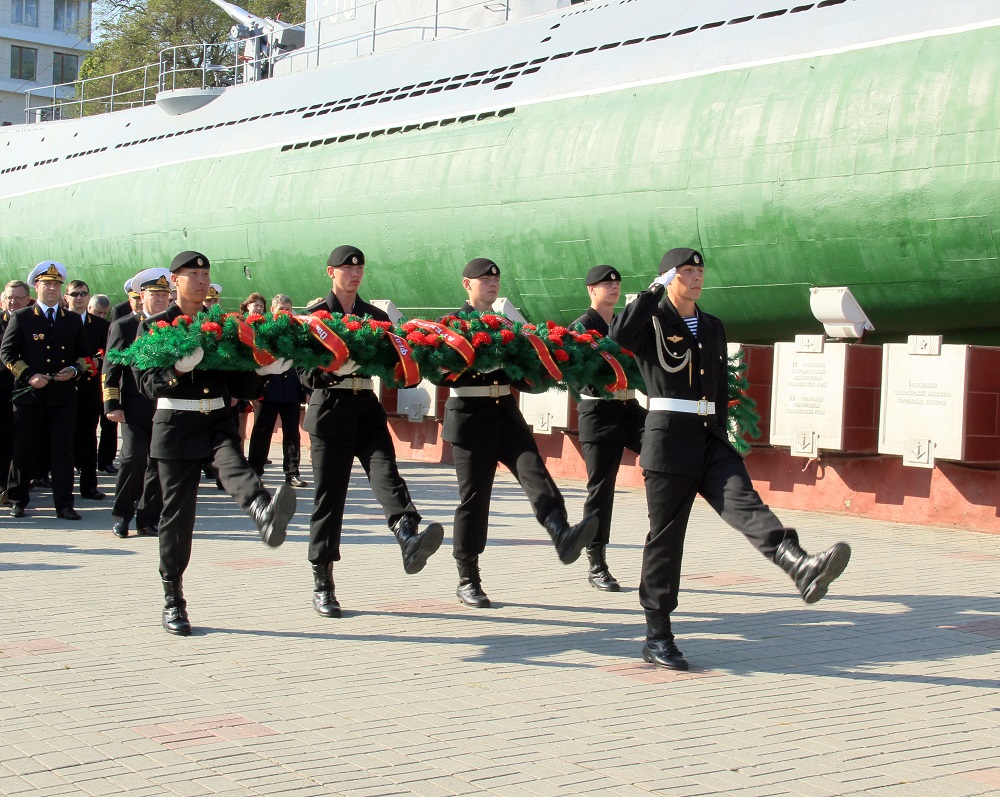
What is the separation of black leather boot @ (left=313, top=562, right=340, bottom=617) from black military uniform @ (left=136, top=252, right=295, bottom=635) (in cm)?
72

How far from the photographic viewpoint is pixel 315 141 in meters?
20.3

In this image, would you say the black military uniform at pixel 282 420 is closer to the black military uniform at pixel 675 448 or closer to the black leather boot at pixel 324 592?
the black leather boot at pixel 324 592

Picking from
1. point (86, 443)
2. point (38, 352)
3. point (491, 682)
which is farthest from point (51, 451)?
point (491, 682)

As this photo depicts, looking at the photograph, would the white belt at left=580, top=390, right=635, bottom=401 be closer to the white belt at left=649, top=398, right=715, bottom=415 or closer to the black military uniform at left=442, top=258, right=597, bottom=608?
the black military uniform at left=442, top=258, right=597, bottom=608

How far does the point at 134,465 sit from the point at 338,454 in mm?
3850

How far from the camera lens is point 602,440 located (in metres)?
8.39

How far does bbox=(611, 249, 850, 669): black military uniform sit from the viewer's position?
20.8 feet

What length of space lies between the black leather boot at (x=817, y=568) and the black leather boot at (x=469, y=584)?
227 centimetres

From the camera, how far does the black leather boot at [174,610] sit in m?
6.86

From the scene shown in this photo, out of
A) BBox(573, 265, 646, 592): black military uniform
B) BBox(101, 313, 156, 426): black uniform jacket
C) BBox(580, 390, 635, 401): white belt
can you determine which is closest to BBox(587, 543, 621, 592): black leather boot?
BBox(573, 265, 646, 592): black military uniform

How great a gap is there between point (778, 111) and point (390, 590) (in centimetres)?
666

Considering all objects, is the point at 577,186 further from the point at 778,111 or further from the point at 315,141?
the point at 315,141

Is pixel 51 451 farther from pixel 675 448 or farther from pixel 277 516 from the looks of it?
pixel 675 448

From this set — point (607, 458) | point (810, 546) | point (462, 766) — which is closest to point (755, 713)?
point (462, 766)
